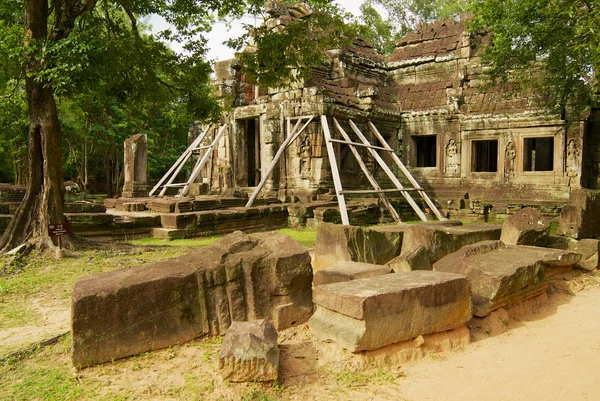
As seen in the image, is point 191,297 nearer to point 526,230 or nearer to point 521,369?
point 521,369

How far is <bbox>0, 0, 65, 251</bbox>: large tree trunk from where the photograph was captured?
7707mm

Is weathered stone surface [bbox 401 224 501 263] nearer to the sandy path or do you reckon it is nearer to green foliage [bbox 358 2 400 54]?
the sandy path

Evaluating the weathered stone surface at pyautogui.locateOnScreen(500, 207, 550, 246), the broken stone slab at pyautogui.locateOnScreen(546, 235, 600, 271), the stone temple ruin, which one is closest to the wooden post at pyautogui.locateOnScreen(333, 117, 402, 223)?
the stone temple ruin

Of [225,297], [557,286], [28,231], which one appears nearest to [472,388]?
[225,297]

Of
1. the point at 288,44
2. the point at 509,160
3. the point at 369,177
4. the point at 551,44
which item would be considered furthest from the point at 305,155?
the point at 551,44

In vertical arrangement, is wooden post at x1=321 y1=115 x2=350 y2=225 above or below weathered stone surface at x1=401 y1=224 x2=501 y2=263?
above

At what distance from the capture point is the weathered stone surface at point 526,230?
6929 millimetres

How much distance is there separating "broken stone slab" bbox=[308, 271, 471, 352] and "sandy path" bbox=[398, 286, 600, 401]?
0.30 meters

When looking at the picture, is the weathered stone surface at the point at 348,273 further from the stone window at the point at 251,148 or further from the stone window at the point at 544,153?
the stone window at the point at 544,153

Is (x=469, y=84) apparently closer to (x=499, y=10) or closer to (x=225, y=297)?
(x=499, y=10)

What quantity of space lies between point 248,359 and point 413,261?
2620 millimetres

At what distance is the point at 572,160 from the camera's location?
13430 millimetres

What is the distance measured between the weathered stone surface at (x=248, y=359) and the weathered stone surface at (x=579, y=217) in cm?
702

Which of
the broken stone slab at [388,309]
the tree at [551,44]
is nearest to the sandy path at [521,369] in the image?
the broken stone slab at [388,309]
